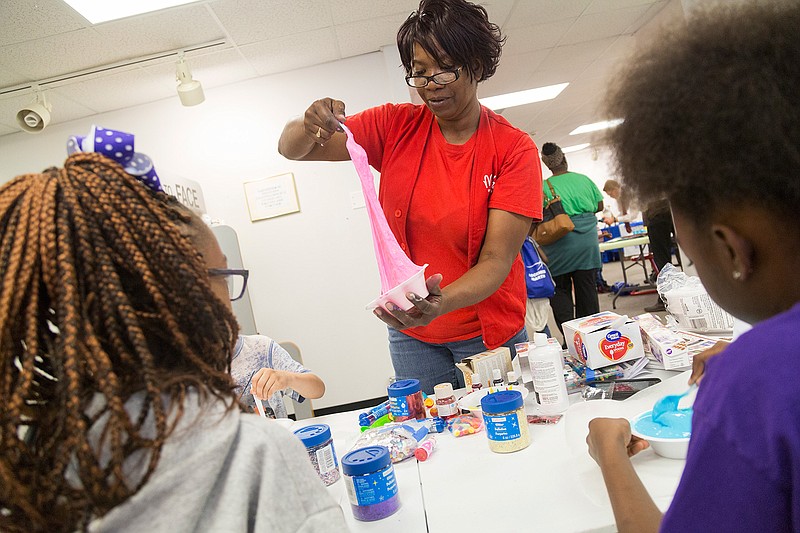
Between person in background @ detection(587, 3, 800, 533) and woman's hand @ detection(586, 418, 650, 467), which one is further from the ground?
person in background @ detection(587, 3, 800, 533)

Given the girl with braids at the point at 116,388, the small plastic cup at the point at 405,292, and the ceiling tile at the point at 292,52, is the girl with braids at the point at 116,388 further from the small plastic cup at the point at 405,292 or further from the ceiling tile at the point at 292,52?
the ceiling tile at the point at 292,52

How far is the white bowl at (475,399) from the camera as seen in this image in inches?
55.4

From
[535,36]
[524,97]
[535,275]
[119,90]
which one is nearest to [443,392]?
[535,275]

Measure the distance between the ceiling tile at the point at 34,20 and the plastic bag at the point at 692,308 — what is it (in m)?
3.23

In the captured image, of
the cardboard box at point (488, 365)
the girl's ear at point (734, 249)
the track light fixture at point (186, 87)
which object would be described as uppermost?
the track light fixture at point (186, 87)

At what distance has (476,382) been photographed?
1.52m

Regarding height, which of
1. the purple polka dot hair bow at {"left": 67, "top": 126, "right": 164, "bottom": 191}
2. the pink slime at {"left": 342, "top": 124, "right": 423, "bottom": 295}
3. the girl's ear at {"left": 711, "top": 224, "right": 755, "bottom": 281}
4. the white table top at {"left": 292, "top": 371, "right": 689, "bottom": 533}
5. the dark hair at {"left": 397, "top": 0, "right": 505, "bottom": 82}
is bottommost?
the white table top at {"left": 292, "top": 371, "right": 689, "bottom": 533}

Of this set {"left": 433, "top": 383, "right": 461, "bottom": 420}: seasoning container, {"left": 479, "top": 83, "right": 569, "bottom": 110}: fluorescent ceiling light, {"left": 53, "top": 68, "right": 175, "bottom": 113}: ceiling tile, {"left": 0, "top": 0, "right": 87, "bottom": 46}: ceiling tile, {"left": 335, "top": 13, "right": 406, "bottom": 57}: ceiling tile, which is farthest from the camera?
{"left": 479, "top": 83, "right": 569, "bottom": 110}: fluorescent ceiling light

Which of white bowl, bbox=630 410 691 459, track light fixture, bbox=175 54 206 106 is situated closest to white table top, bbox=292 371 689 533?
white bowl, bbox=630 410 691 459

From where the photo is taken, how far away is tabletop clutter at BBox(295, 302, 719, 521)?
100cm

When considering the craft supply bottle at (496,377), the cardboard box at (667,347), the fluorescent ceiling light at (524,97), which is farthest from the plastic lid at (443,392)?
the fluorescent ceiling light at (524,97)

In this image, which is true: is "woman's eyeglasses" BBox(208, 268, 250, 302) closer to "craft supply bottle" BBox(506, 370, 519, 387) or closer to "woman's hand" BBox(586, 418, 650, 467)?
"woman's hand" BBox(586, 418, 650, 467)

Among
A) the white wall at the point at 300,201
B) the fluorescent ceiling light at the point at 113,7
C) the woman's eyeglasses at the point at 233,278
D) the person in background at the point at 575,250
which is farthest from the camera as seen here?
the white wall at the point at 300,201

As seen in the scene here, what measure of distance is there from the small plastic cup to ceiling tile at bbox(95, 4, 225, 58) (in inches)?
104
